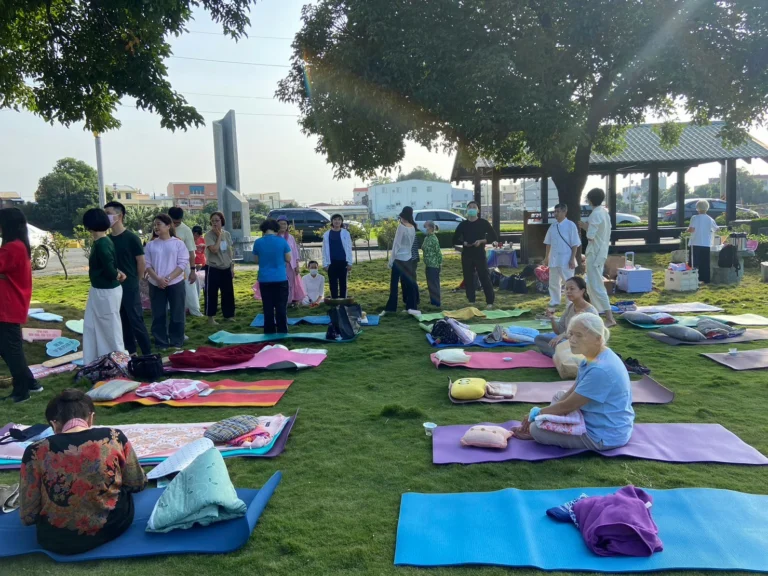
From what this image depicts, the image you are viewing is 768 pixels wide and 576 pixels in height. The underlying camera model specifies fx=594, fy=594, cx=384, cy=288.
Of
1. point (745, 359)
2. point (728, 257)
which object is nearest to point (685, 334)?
point (745, 359)

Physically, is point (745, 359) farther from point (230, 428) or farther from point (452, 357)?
point (230, 428)

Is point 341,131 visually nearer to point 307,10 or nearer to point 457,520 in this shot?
point 307,10

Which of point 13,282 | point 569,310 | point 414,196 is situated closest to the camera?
point 13,282

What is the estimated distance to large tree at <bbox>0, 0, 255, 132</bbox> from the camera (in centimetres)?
812

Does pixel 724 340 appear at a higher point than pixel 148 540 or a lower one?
higher

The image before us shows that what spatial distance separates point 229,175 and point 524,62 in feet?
34.5

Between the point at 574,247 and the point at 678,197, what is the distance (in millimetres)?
14605

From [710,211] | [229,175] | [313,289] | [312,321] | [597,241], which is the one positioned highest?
[229,175]

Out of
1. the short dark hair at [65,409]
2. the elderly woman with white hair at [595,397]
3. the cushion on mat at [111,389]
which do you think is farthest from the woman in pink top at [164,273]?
the elderly woman with white hair at [595,397]

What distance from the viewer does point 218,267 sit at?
9.25 m

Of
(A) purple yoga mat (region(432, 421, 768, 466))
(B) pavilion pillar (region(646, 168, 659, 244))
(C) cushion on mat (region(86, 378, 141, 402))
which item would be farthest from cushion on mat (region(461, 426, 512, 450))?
(B) pavilion pillar (region(646, 168, 659, 244))

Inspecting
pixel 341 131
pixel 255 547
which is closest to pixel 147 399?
pixel 255 547

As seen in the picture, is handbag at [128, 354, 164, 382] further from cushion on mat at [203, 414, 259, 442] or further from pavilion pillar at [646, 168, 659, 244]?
pavilion pillar at [646, 168, 659, 244]

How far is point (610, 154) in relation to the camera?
17484mm
